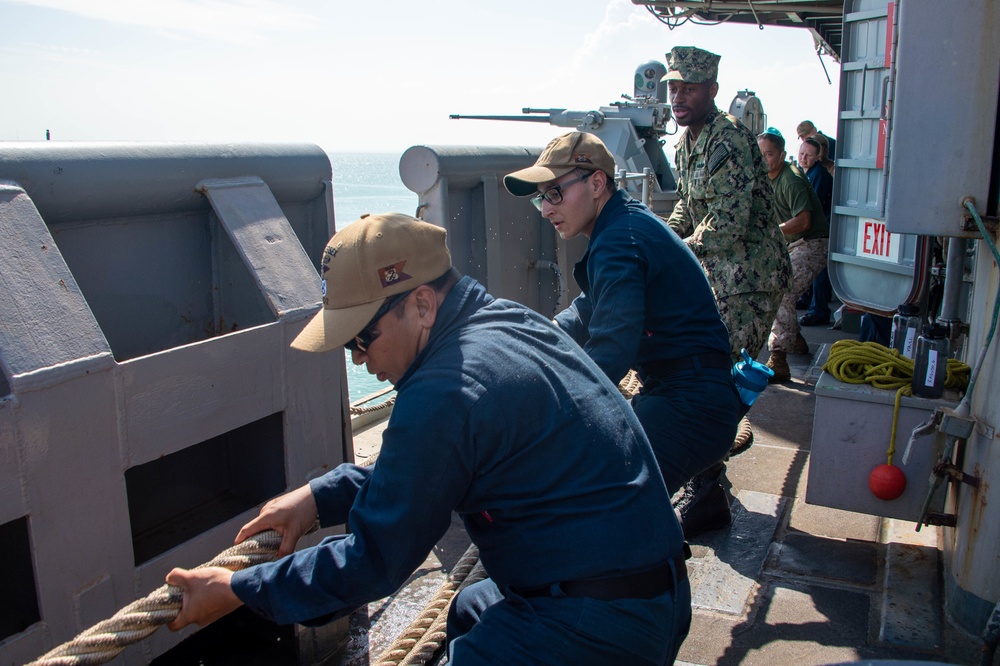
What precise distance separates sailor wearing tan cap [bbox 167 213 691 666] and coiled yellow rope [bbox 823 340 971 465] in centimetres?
204

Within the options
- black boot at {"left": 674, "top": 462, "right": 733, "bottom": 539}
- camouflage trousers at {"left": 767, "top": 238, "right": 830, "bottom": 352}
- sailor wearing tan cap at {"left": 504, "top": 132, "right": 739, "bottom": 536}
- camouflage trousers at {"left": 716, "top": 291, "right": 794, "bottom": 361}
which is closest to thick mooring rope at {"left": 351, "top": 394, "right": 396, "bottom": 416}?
Result: black boot at {"left": 674, "top": 462, "right": 733, "bottom": 539}

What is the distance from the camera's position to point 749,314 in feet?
14.6

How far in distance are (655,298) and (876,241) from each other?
10.6ft

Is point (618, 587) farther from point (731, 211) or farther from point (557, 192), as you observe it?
point (731, 211)

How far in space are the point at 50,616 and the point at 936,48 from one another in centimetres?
328

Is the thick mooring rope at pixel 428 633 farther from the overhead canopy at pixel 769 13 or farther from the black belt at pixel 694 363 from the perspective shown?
the overhead canopy at pixel 769 13

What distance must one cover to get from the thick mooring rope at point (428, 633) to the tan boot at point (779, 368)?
4.17 metres

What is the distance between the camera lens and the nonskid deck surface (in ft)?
10.3

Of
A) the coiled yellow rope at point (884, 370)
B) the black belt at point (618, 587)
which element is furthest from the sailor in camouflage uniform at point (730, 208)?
the black belt at point (618, 587)

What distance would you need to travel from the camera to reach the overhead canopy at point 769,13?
971 centimetres

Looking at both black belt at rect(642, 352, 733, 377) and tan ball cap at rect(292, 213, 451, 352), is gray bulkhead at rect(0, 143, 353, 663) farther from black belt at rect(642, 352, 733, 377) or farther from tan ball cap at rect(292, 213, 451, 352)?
black belt at rect(642, 352, 733, 377)

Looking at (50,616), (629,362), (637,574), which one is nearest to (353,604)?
(637,574)

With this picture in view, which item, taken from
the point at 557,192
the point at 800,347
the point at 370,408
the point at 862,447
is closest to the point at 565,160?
the point at 557,192

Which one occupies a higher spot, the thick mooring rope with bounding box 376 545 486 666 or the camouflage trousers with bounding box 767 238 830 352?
the camouflage trousers with bounding box 767 238 830 352
